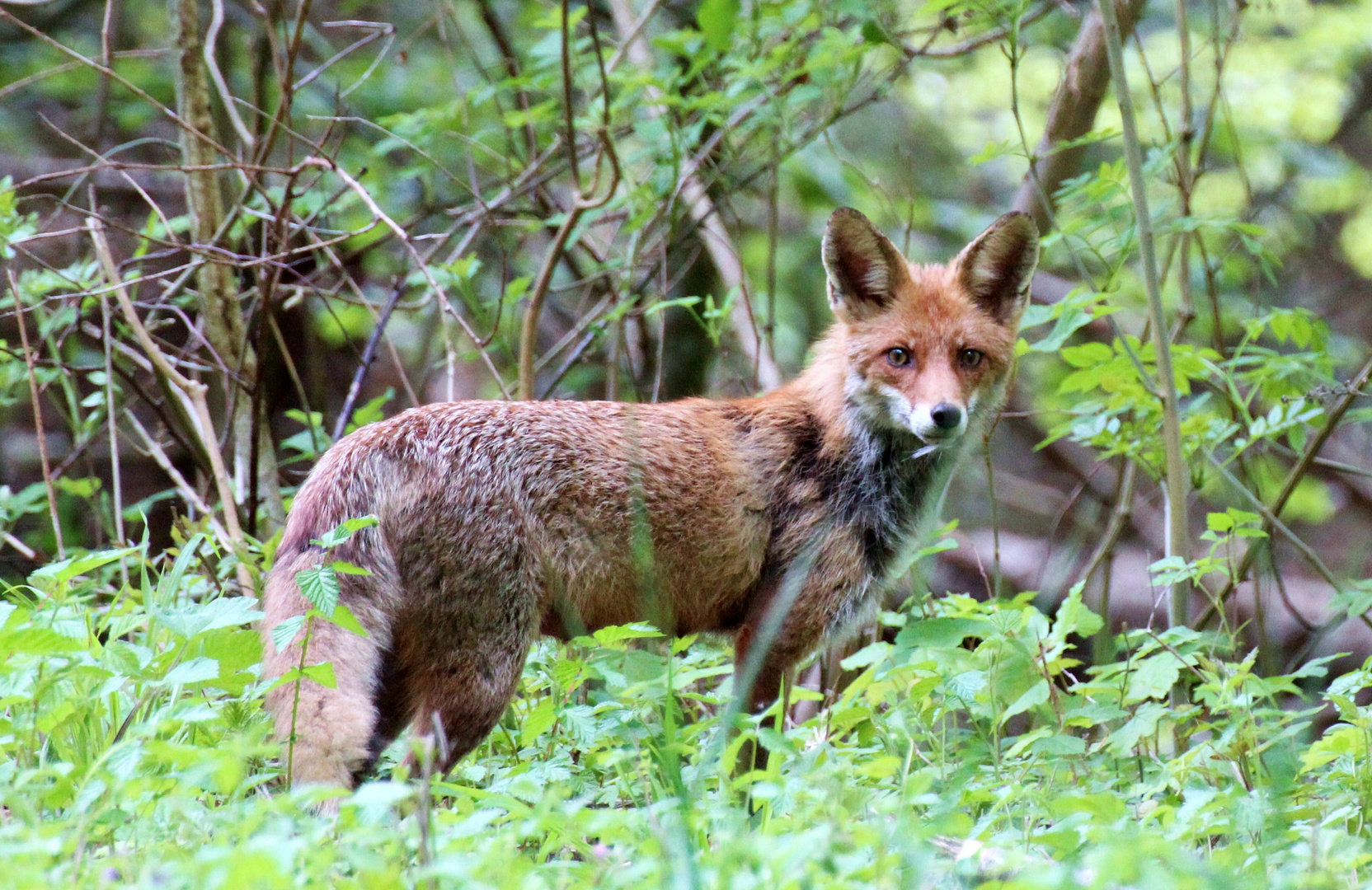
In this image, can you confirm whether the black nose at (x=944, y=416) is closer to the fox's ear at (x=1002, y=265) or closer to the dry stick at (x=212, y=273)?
the fox's ear at (x=1002, y=265)

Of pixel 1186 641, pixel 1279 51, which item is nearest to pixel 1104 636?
pixel 1186 641

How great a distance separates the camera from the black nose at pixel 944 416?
186 inches

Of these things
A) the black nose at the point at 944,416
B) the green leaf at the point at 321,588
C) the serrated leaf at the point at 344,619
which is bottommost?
the serrated leaf at the point at 344,619

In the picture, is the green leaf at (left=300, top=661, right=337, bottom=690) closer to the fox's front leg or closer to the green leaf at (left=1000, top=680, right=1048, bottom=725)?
the fox's front leg

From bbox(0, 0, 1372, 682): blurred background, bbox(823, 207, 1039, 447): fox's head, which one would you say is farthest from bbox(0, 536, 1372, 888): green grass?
bbox(823, 207, 1039, 447): fox's head

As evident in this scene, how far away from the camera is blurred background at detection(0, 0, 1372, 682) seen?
5.42 metres

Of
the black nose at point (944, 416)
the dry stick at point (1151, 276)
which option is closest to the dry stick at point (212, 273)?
the black nose at point (944, 416)

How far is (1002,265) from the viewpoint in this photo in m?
5.29

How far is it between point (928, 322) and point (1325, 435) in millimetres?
1919

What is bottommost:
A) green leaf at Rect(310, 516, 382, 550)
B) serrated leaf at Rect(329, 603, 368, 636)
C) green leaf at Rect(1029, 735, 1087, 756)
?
green leaf at Rect(1029, 735, 1087, 756)

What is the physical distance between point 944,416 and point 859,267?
3.05 feet

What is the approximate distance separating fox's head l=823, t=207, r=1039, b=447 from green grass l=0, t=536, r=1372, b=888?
0.90 metres

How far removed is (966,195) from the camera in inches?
458

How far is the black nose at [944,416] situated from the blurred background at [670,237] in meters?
0.46
